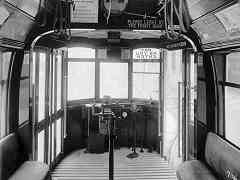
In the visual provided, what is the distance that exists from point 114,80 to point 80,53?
3.64ft

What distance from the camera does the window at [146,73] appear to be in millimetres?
6359

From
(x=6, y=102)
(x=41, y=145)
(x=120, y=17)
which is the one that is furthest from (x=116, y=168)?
(x=120, y=17)

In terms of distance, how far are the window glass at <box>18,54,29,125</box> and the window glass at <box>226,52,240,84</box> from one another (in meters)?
2.49

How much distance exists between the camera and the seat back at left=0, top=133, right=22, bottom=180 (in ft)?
9.39

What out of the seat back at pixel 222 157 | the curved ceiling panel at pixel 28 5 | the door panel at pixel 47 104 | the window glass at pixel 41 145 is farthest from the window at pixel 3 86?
the seat back at pixel 222 157

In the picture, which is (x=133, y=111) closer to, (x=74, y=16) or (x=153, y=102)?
(x=153, y=102)

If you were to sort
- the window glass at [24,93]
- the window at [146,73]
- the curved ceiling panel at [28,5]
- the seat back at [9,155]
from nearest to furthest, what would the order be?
1. the curved ceiling panel at [28,5]
2. the seat back at [9,155]
3. the window glass at [24,93]
4. the window at [146,73]

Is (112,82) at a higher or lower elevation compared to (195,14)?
lower

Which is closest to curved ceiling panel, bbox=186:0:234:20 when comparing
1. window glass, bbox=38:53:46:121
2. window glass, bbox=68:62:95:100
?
window glass, bbox=38:53:46:121

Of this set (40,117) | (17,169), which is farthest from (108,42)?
(17,169)

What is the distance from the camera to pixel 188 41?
359 centimetres

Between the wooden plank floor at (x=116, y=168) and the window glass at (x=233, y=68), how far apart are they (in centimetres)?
223

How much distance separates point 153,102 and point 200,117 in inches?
102

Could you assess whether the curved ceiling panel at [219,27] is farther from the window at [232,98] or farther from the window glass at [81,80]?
the window glass at [81,80]
